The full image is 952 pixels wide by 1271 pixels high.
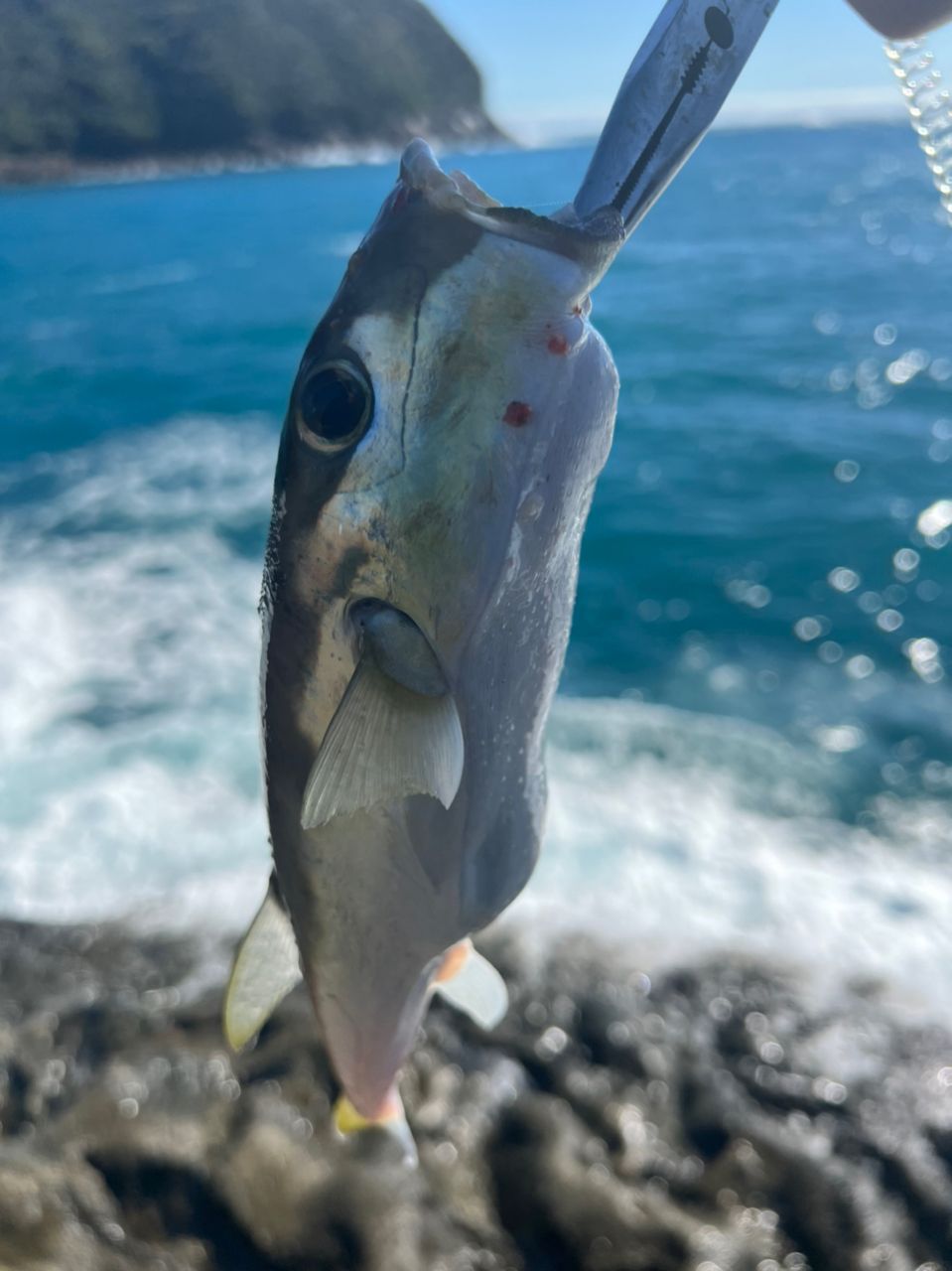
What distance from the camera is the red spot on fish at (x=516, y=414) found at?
5.57ft

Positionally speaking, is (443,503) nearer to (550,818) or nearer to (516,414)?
(516,414)

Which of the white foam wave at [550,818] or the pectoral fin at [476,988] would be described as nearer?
the pectoral fin at [476,988]

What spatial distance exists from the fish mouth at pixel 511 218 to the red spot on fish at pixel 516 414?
0.22 meters

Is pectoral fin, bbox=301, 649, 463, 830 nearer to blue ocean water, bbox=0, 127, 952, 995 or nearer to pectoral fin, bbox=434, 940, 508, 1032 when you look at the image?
pectoral fin, bbox=434, 940, 508, 1032

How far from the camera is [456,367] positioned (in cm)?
167

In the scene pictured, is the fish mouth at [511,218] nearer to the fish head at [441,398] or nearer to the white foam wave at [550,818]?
Result: the fish head at [441,398]

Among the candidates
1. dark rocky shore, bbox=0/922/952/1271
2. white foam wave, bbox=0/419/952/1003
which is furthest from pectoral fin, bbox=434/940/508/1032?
white foam wave, bbox=0/419/952/1003

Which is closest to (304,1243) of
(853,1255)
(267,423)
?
(853,1255)

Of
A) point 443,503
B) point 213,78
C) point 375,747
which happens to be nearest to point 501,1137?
point 375,747

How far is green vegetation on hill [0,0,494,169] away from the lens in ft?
296

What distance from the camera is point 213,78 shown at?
98312 millimetres

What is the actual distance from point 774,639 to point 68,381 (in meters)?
15.5

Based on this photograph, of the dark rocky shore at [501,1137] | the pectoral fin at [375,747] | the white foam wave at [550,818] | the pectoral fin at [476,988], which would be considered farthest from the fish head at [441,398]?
the white foam wave at [550,818]

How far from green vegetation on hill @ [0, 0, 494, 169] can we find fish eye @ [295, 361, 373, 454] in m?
93.4
